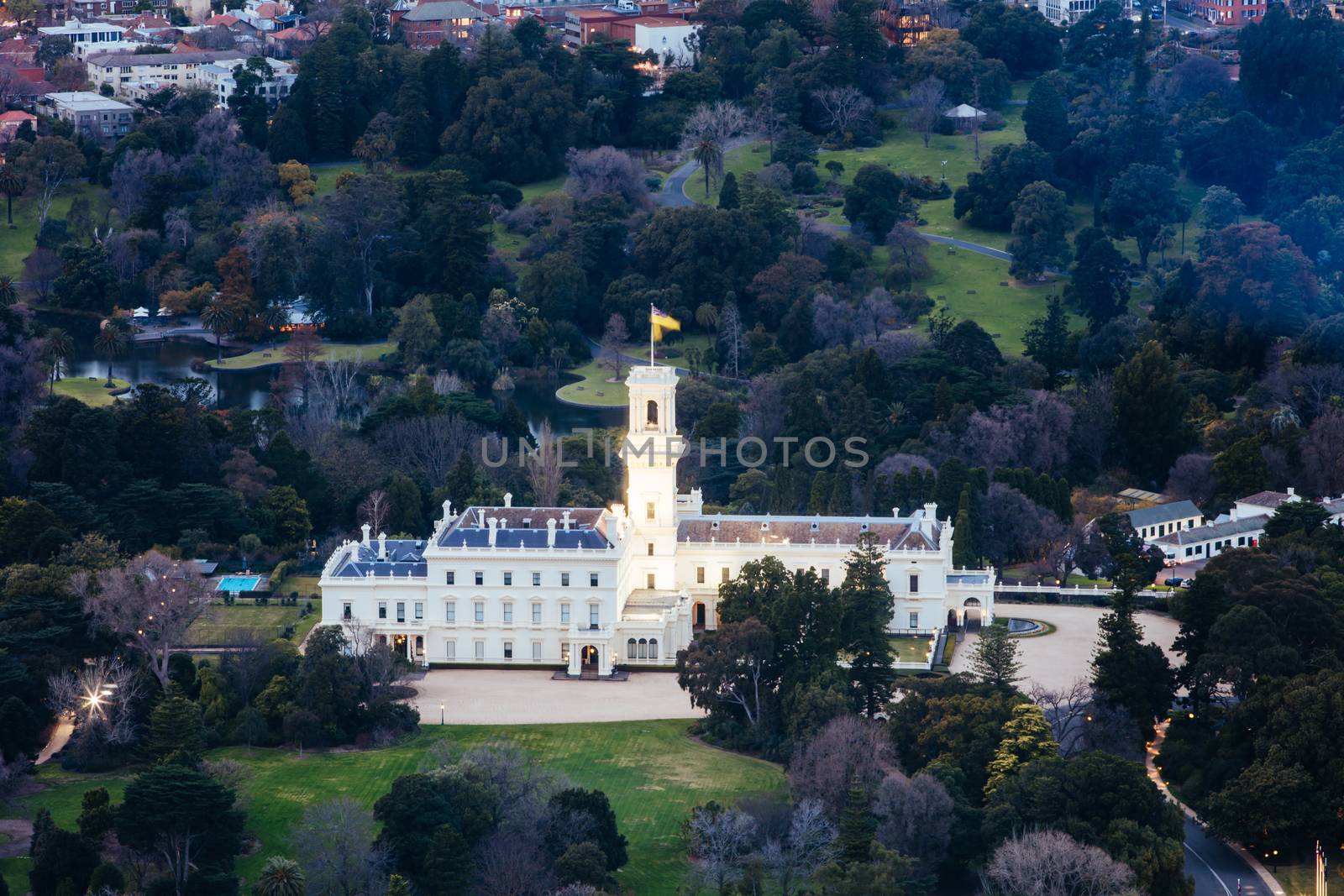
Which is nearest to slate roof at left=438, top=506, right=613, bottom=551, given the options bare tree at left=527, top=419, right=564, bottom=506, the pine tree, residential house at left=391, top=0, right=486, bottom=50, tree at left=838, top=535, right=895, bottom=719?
tree at left=838, top=535, right=895, bottom=719

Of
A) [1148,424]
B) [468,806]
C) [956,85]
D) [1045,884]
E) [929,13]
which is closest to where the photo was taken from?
[1045,884]

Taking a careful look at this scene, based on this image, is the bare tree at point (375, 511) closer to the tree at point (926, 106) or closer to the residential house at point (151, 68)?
the tree at point (926, 106)

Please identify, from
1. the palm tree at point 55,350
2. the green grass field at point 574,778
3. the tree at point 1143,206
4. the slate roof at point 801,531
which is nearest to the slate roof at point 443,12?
the palm tree at point 55,350

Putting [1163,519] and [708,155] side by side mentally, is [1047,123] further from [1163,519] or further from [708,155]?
[1163,519]

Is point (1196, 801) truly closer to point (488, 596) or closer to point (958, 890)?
point (958, 890)

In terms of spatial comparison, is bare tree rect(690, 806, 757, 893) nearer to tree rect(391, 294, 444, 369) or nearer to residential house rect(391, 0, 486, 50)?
tree rect(391, 294, 444, 369)

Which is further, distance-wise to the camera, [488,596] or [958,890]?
[488,596]

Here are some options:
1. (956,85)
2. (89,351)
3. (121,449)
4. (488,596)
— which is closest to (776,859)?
(488,596)
